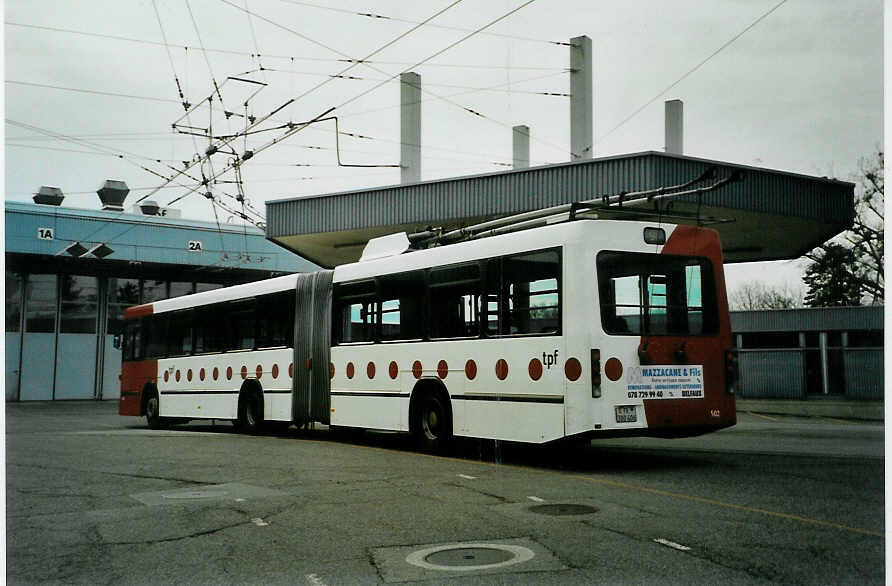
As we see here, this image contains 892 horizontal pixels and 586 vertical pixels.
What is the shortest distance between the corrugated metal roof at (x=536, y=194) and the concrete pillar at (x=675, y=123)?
2343 mm

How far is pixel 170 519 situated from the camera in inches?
312

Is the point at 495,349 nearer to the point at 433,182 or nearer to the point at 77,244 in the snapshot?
the point at 77,244

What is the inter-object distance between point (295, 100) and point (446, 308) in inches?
227

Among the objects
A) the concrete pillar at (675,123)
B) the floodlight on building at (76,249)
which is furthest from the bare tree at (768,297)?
the floodlight on building at (76,249)

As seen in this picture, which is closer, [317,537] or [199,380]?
[317,537]

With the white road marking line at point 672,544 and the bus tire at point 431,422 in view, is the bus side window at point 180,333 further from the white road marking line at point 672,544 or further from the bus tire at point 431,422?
the white road marking line at point 672,544

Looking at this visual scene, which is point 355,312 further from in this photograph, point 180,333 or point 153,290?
point 153,290

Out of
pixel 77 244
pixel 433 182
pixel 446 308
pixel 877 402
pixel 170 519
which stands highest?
pixel 433 182

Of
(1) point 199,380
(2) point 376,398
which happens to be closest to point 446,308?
(2) point 376,398

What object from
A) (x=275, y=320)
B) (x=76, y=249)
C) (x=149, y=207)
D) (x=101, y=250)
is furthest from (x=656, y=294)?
(x=101, y=250)

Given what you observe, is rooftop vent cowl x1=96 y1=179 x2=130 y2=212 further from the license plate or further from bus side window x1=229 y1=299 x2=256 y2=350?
the license plate

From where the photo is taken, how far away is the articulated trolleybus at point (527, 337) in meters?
10.7

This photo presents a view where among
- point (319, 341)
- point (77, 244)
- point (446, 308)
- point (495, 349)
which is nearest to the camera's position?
point (495, 349)

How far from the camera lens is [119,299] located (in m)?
22.6
